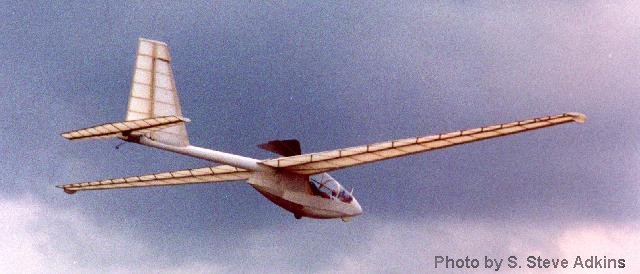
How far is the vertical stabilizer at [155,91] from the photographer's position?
125 feet

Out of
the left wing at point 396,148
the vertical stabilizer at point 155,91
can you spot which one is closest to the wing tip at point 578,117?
the left wing at point 396,148

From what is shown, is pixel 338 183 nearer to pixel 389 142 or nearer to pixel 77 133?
pixel 389 142

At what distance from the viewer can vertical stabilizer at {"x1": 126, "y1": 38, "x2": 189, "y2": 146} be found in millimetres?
38094

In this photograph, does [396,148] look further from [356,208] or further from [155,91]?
[155,91]

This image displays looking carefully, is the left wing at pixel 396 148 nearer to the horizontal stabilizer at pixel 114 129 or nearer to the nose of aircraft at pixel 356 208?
the nose of aircraft at pixel 356 208

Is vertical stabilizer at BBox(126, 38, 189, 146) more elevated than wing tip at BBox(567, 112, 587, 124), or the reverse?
vertical stabilizer at BBox(126, 38, 189, 146)

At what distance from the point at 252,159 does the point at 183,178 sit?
15.4 ft

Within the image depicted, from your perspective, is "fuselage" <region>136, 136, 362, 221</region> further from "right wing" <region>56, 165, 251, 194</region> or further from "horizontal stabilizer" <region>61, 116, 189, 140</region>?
"horizontal stabilizer" <region>61, 116, 189, 140</region>

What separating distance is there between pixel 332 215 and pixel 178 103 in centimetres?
974

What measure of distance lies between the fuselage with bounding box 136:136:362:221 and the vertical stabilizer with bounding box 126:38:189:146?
1.80 ft

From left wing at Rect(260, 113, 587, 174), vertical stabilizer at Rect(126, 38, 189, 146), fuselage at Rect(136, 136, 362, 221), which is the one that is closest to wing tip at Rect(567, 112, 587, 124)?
left wing at Rect(260, 113, 587, 174)

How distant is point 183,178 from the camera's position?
42.7 meters

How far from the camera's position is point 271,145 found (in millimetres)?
41312

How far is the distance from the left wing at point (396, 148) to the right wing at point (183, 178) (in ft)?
8.65
